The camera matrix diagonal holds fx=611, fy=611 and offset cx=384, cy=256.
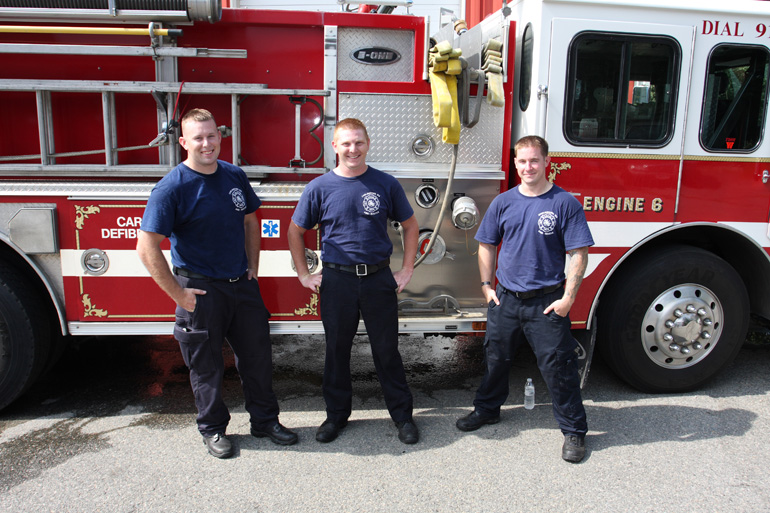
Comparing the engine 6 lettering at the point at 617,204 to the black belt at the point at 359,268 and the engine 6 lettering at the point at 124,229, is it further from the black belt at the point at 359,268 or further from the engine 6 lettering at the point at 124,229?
the engine 6 lettering at the point at 124,229

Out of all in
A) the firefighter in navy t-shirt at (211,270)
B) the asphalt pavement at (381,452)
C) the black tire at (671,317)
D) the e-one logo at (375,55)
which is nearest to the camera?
the asphalt pavement at (381,452)

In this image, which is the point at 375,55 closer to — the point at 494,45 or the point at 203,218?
the point at 494,45

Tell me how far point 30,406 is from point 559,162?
3.87m

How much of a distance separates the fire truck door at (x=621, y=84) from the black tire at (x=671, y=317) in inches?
28.6

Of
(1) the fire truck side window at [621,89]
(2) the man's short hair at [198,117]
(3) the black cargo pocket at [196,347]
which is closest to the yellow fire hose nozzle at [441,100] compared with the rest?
(1) the fire truck side window at [621,89]

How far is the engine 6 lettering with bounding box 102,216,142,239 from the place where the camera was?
373cm

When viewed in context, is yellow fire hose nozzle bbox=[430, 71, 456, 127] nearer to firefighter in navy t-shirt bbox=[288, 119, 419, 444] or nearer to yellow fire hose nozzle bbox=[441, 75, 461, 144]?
yellow fire hose nozzle bbox=[441, 75, 461, 144]

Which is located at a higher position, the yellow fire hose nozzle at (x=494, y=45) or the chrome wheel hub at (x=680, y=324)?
the yellow fire hose nozzle at (x=494, y=45)

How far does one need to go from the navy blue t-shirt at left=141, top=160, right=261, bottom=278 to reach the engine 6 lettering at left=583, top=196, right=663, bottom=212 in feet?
7.21

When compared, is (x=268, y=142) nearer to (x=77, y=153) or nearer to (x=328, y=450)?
(x=77, y=153)

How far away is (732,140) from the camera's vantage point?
405 cm

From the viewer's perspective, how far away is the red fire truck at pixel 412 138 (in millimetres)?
3727

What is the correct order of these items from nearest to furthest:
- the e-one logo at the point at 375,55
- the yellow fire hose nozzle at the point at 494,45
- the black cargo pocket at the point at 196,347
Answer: the black cargo pocket at the point at 196,347, the yellow fire hose nozzle at the point at 494,45, the e-one logo at the point at 375,55

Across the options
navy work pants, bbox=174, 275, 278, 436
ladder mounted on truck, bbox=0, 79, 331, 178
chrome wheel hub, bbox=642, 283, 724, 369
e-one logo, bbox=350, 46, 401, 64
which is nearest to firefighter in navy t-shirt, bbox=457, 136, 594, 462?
chrome wheel hub, bbox=642, 283, 724, 369
